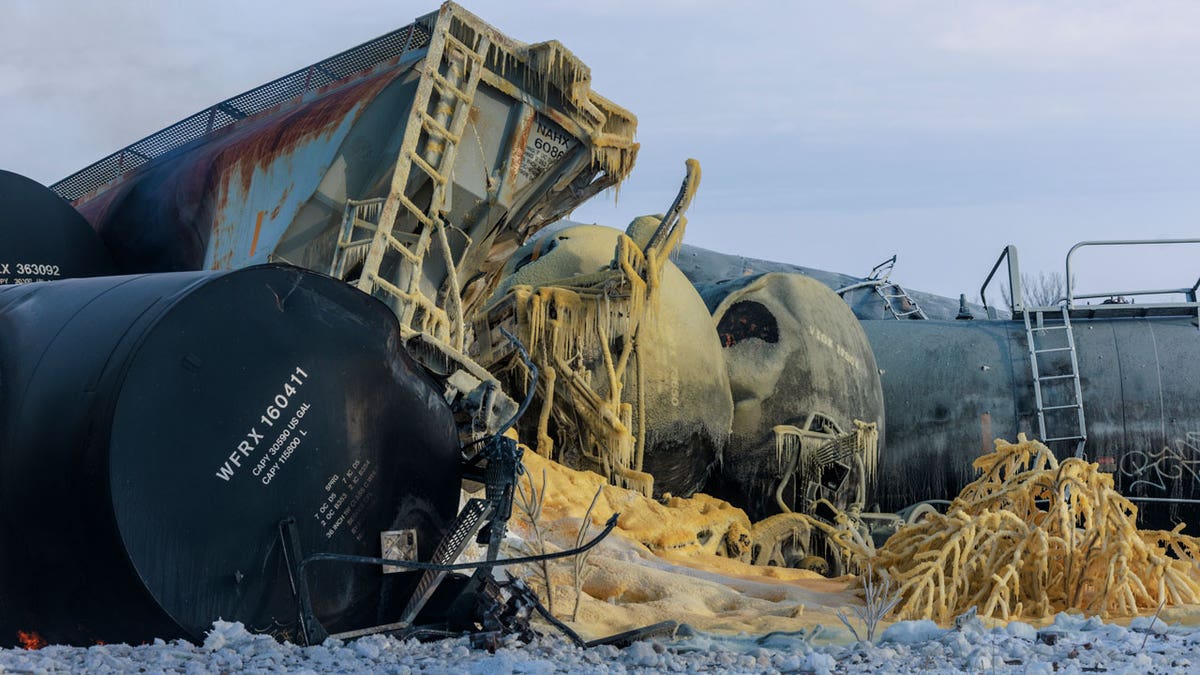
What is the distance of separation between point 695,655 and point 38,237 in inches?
180

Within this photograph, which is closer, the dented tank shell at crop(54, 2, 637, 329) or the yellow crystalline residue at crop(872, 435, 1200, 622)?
the yellow crystalline residue at crop(872, 435, 1200, 622)

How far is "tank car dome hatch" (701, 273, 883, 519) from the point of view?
34.9 ft

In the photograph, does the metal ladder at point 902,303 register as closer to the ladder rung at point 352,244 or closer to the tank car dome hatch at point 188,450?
the ladder rung at point 352,244

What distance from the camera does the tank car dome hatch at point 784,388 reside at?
10625 millimetres

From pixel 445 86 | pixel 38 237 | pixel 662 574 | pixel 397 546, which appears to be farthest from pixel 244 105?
pixel 397 546

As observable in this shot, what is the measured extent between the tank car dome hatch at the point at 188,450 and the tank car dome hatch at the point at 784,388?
645cm

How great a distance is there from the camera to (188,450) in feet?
12.6

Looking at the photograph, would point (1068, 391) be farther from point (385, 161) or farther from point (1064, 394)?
point (385, 161)

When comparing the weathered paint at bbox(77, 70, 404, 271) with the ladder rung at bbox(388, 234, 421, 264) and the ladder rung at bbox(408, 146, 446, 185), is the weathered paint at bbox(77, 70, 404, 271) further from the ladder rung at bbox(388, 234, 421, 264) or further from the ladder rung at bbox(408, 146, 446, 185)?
the ladder rung at bbox(388, 234, 421, 264)

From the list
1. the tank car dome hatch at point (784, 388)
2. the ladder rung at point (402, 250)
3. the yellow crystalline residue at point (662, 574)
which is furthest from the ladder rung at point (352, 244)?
the tank car dome hatch at point (784, 388)

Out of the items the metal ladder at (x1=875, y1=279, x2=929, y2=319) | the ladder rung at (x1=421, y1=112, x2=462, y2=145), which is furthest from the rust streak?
the metal ladder at (x1=875, y1=279, x2=929, y2=319)

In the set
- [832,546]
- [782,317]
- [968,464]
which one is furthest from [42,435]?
[968,464]

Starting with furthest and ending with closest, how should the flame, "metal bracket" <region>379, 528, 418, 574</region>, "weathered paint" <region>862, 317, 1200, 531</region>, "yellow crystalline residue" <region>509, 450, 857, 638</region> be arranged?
"weathered paint" <region>862, 317, 1200, 531</region>
"yellow crystalline residue" <region>509, 450, 857, 638</region>
"metal bracket" <region>379, 528, 418, 574</region>
the flame

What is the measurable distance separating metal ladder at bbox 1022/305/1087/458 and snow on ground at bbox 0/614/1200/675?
26.3 feet
